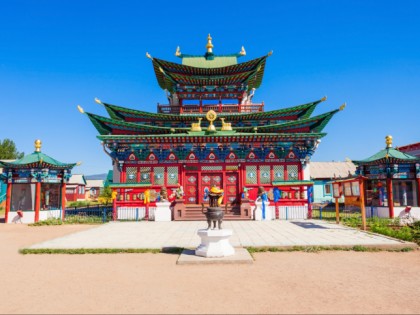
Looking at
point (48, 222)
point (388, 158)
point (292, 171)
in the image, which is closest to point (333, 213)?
point (292, 171)

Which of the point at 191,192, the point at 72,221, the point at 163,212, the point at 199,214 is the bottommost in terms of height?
the point at 72,221

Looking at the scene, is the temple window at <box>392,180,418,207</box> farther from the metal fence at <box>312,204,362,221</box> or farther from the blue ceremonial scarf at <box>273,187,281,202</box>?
the blue ceremonial scarf at <box>273,187,281,202</box>

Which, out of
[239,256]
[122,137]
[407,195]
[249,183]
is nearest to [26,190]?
[122,137]

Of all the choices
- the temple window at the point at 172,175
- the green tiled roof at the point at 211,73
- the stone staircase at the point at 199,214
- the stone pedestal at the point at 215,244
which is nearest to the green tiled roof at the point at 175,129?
the temple window at the point at 172,175

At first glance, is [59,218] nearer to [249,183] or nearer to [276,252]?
[249,183]

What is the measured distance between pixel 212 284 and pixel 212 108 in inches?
730

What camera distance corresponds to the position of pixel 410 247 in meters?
9.04

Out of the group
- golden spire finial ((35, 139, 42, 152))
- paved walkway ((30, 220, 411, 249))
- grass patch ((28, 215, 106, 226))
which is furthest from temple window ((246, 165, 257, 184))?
golden spire finial ((35, 139, 42, 152))

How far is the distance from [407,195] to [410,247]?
36.5 feet

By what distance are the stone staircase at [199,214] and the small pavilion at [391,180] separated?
27.8 ft

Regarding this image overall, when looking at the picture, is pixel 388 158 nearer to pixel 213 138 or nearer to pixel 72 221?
pixel 213 138

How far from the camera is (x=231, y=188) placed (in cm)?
2005

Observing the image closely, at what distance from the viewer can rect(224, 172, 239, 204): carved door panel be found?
19891 mm

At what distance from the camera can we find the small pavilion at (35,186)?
57.1 feet
